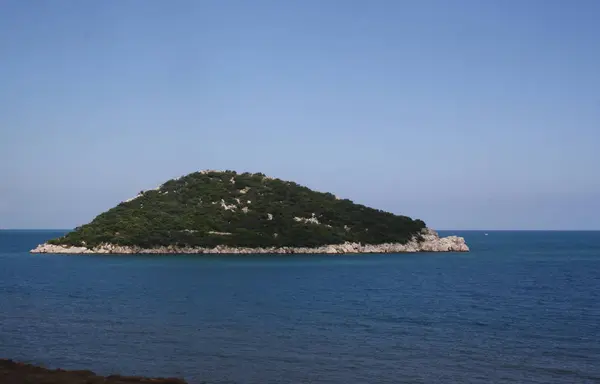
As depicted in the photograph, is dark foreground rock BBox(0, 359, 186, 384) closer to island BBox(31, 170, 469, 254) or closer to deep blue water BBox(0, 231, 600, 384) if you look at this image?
deep blue water BBox(0, 231, 600, 384)

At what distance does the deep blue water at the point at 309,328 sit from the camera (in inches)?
1463

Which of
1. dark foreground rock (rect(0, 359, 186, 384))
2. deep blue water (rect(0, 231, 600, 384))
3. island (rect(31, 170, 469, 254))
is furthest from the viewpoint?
island (rect(31, 170, 469, 254))

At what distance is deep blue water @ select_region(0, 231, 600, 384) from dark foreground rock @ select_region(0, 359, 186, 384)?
496 centimetres

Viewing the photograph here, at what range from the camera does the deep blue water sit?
3716 cm

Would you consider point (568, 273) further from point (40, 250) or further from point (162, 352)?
point (40, 250)

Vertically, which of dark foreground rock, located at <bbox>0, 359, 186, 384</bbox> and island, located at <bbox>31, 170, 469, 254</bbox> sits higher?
island, located at <bbox>31, 170, 469, 254</bbox>

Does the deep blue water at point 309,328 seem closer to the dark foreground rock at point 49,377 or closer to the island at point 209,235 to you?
the dark foreground rock at point 49,377

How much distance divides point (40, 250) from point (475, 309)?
151 m

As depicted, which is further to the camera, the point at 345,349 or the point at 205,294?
the point at 205,294

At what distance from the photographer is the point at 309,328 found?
5150cm

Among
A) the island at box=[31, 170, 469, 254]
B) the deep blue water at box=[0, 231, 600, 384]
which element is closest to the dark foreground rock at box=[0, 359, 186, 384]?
the deep blue water at box=[0, 231, 600, 384]

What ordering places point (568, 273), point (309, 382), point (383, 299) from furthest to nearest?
point (568, 273), point (383, 299), point (309, 382)

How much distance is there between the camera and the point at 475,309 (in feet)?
215

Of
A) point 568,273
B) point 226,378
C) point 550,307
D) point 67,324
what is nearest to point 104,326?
point 67,324
